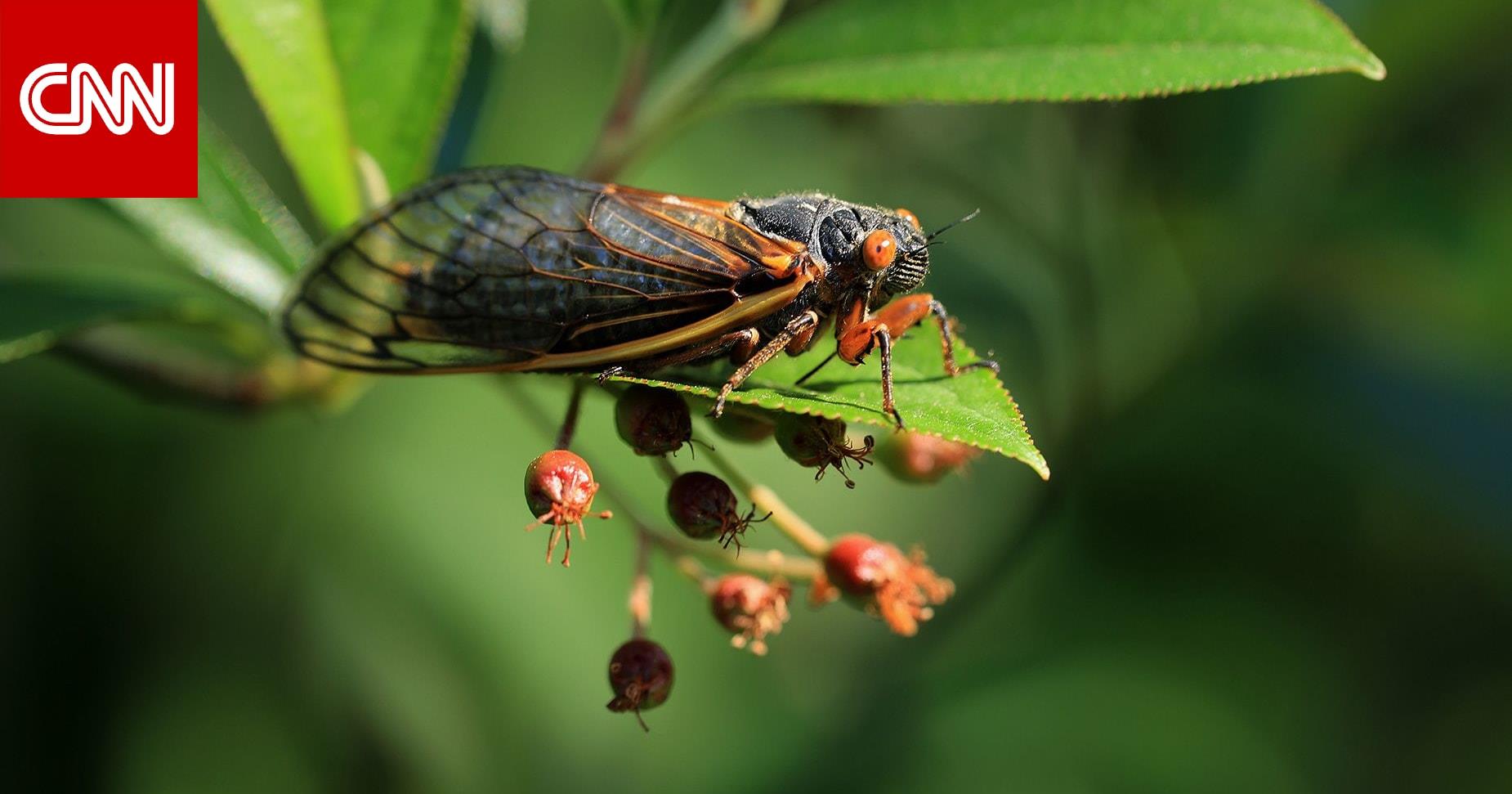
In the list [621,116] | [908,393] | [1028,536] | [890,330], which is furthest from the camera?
[1028,536]

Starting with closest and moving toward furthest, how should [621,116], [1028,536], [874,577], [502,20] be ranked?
[874,577] < [621,116] < [502,20] < [1028,536]

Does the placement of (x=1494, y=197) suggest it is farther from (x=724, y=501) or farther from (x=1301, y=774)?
(x=724, y=501)

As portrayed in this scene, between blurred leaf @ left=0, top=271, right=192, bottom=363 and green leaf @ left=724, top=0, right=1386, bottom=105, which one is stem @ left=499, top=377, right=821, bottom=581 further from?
green leaf @ left=724, top=0, right=1386, bottom=105

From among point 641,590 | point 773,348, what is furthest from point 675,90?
point 641,590

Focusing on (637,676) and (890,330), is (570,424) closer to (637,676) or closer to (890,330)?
(637,676)

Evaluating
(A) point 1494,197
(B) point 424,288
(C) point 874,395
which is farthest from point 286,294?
(A) point 1494,197

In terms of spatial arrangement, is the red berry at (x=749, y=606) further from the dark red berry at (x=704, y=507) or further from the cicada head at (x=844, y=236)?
the cicada head at (x=844, y=236)
